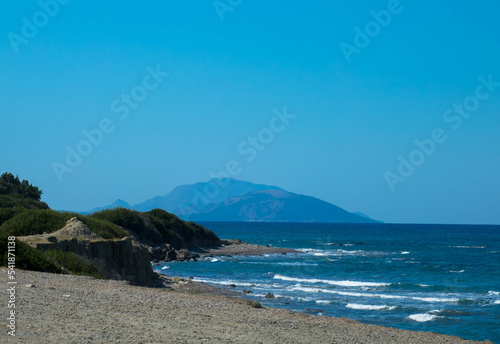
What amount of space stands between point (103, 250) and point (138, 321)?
43.9ft

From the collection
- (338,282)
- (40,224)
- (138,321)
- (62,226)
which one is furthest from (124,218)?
(138,321)

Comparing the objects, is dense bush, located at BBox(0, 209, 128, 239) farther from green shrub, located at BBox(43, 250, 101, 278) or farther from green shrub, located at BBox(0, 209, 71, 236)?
green shrub, located at BBox(43, 250, 101, 278)

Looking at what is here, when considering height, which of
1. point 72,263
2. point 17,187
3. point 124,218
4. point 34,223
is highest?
point 17,187

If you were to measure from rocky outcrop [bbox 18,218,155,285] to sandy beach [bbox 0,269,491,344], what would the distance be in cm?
435

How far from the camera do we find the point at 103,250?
82.5ft

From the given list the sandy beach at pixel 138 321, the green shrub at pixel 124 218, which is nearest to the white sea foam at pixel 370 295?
the sandy beach at pixel 138 321

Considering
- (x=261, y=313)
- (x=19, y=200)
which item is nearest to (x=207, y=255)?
(x=19, y=200)

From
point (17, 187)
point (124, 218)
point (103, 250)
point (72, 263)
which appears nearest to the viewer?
point (72, 263)

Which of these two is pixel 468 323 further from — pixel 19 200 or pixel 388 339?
pixel 19 200

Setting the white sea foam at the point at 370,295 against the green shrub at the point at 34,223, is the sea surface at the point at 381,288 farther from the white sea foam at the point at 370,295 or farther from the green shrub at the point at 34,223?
the green shrub at the point at 34,223

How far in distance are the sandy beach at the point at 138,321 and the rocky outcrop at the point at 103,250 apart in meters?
4.35

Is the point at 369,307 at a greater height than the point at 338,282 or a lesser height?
lesser

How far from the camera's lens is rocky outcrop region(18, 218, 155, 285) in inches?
922

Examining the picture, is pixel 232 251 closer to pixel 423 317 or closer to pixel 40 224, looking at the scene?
pixel 40 224
